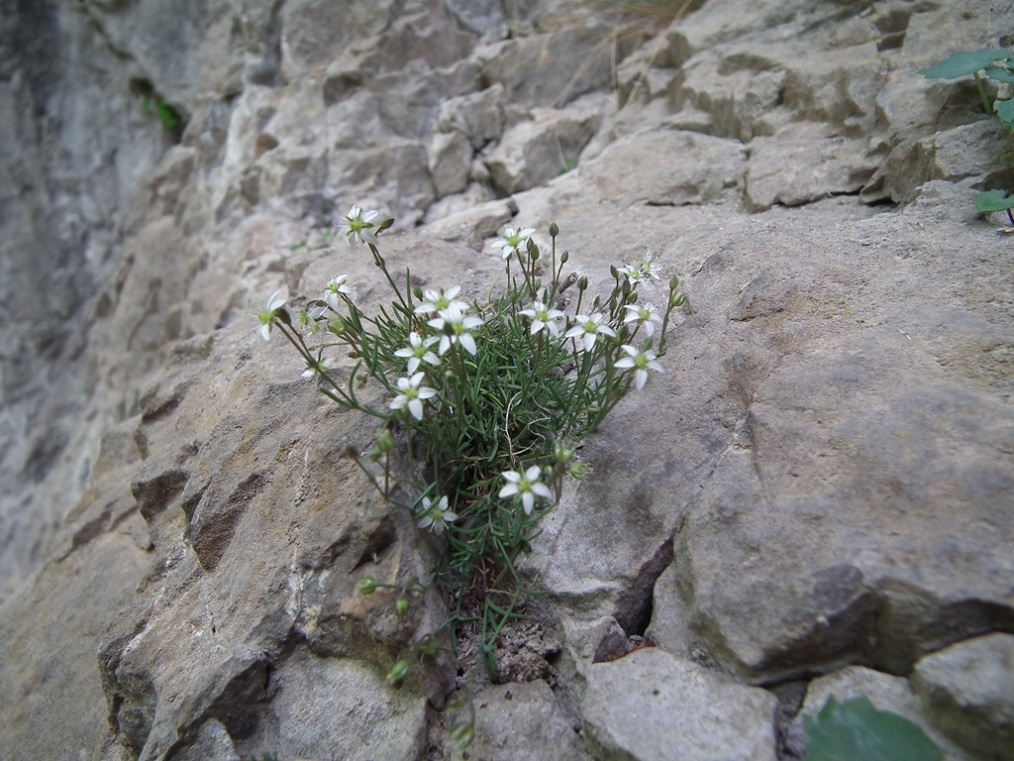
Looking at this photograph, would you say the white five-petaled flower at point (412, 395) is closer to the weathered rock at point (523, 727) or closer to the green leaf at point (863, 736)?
the weathered rock at point (523, 727)

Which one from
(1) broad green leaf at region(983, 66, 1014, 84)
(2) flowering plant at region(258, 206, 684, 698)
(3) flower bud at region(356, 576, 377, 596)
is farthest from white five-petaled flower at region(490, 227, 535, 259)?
(1) broad green leaf at region(983, 66, 1014, 84)

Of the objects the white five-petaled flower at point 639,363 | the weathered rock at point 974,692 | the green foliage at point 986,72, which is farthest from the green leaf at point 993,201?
the weathered rock at point 974,692

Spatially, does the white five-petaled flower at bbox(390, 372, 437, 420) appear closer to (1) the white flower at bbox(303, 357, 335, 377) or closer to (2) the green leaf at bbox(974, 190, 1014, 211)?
(1) the white flower at bbox(303, 357, 335, 377)

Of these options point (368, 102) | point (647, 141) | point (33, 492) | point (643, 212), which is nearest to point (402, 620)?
point (643, 212)

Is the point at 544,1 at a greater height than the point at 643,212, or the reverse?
the point at 544,1

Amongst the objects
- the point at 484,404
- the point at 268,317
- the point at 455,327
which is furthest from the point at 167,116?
the point at 455,327

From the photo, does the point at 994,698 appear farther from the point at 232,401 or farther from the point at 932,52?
the point at 932,52
